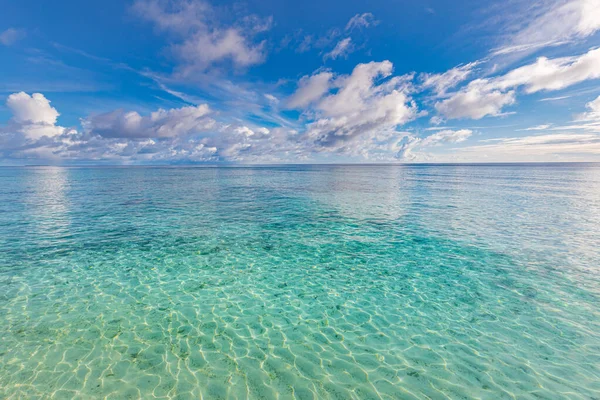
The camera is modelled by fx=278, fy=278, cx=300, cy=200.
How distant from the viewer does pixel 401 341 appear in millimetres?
9820

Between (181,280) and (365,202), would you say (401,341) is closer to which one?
(181,280)

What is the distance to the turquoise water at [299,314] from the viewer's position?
8.03m

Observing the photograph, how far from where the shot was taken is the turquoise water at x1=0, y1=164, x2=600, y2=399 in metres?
8.03

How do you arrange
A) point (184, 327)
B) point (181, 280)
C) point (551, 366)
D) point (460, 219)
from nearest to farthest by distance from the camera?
1. point (551, 366)
2. point (184, 327)
3. point (181, 280)
4. point (460, 219)

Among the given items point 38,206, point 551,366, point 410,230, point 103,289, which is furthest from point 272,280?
point 38,206

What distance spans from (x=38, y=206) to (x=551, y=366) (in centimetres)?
4921

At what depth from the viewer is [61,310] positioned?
1134cm

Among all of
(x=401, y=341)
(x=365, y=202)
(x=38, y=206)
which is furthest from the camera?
(x=365, y=202)

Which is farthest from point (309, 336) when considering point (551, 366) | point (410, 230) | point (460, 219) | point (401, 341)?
point (460, 219)

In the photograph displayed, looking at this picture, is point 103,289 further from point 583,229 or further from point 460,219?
point 583,229

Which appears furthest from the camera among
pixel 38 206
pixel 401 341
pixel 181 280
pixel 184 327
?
pixel 38 206

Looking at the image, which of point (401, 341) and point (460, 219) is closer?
point (401, 341)

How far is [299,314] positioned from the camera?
11.5m

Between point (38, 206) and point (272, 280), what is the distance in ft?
125
